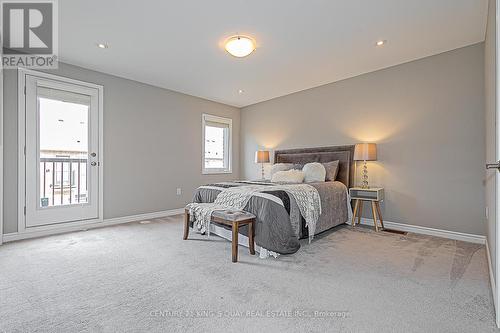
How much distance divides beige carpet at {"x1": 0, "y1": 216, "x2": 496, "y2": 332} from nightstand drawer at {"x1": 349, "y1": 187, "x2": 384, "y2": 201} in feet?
2.47

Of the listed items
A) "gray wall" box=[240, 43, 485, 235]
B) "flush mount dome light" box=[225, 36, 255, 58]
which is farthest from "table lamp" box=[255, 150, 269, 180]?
"flush mount dome light" box=[225, 36, 255, 58]

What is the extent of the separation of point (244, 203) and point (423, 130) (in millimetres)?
2819

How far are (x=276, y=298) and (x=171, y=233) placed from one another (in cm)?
218

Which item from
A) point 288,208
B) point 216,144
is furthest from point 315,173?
point 216,144

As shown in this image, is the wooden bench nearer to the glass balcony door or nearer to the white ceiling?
the white ceiling

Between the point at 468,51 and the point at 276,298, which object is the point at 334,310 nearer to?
the point at 276,298

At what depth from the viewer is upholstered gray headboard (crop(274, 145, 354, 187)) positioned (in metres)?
4.23

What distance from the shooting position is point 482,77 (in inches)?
122

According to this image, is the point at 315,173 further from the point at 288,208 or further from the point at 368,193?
the point at 288,208

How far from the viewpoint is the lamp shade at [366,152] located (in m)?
3.74

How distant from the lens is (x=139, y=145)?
4.49m

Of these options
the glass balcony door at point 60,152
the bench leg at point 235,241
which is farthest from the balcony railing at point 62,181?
the bench leg at point 235,241

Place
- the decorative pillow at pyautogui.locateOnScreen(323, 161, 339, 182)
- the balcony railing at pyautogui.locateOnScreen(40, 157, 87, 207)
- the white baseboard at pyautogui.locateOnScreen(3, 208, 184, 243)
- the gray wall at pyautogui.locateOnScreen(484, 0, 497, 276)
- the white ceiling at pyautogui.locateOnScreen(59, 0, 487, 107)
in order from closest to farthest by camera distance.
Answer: the gray wall at pyautogui.locateOnScreen(484, 0, 497, 276) < the white ceiling at pyautogui.locateOnScreen(59, 0, 487, 107) < the white baseboard at pyautogui.locateOnScreen(3, 208, 184, 243) < the balcony railing at pyautogui.locateOnScreen(40, 157, 87, 207) < the decorative pillow at pyautogui.locateOnScreen(323, 161, 339, 182)

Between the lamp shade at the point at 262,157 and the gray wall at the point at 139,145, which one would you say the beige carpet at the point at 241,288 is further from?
the lamp shade at the point at 262,157
